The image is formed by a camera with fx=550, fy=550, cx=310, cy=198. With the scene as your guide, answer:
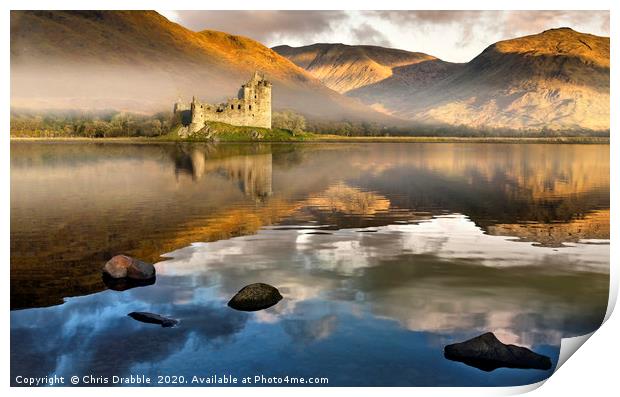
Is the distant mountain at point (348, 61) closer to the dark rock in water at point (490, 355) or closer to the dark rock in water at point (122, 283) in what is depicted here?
the dark rock in water at point (122, 283)

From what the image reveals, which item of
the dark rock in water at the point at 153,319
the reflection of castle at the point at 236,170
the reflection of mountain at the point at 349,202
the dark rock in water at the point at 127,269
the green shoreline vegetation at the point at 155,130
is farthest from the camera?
the reflection of castle at the point at 236,170

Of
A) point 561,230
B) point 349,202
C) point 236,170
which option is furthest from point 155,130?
point 561,230

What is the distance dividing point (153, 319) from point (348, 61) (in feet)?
38.2

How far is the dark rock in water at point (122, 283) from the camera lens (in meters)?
11.6

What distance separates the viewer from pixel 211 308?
11.0 meters

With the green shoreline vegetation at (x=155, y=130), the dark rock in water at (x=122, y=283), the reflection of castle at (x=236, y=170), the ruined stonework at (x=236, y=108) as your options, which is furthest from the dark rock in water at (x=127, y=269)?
the ruined stonework at (x=236, y=108)

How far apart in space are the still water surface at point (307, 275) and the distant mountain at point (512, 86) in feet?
5.77

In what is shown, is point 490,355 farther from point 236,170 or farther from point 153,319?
point 236,170

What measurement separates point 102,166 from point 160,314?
830 inches

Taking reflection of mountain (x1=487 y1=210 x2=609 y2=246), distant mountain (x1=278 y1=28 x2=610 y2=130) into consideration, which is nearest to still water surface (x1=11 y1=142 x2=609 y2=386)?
reflection of mountain (x1=487 y1=210 x2=609 y2=246)

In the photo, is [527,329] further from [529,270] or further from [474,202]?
[474,202]

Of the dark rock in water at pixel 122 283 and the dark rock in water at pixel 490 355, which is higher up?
the dark rock in water at pixel 122 283

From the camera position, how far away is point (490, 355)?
31.3ft

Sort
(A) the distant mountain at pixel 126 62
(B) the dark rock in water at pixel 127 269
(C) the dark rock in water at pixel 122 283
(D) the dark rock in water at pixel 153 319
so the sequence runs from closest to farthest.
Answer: (D) the dark rock in water at pixel 153 319 < (C) the dark rock in water at pixel 122 283 < (B) the dark rock in water at pixel 127 269 < (A) the distant mountain at pixel 126 62
